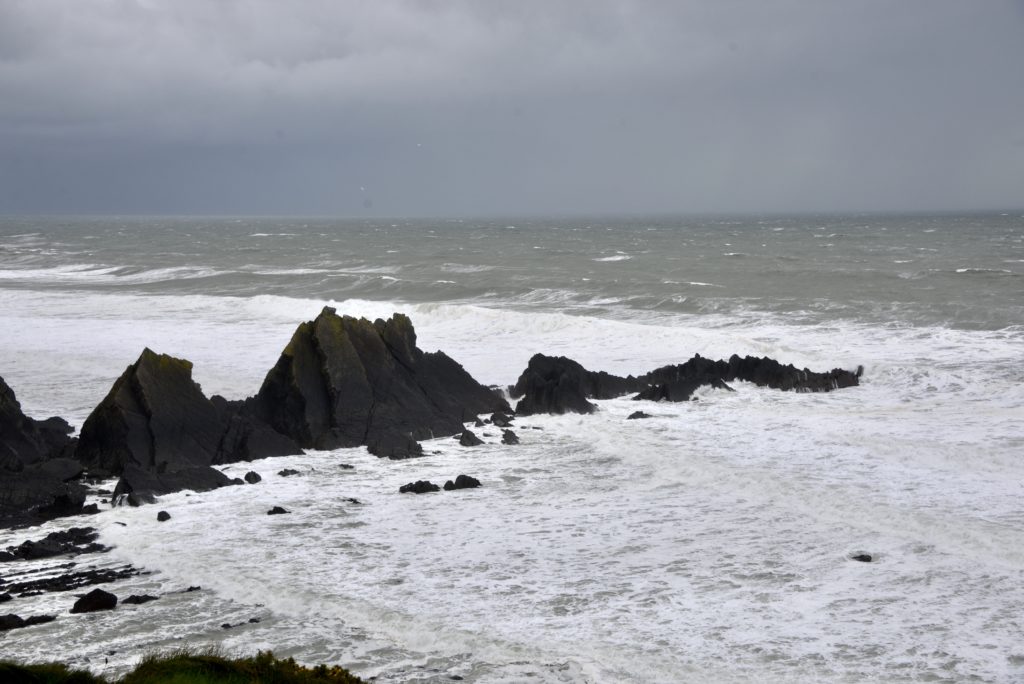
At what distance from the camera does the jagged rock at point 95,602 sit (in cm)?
1049

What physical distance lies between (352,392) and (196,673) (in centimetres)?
1136

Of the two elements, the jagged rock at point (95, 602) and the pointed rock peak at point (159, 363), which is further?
the pointed rock peak at point (159, 363)

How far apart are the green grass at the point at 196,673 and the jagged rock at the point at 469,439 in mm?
9830

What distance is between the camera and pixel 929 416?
2017 centimetres

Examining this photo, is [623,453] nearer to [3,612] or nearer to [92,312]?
[3,612]

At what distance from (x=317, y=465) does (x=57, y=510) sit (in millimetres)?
4001

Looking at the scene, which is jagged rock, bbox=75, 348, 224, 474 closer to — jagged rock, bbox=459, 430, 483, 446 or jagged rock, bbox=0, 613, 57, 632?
jagged rock, bbox=459, 430, 483, 446

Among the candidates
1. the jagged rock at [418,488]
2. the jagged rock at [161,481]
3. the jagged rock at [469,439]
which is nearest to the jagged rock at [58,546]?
the jagged rock at [161,481]

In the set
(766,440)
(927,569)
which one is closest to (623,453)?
(766,440)

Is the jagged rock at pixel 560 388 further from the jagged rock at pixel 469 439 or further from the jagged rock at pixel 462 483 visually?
the jagged rock at pixel 462 483

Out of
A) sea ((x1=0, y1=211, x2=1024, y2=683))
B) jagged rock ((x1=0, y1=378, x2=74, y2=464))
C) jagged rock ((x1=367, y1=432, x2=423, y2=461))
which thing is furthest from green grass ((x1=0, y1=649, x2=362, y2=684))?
jagged rock ((x1=367, y1=432, x2=423, y2=461))

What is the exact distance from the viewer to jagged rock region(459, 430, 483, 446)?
59.7 feet

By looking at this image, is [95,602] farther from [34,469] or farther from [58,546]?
[34,469]

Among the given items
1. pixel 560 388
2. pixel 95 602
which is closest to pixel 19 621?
pixel 95 602
